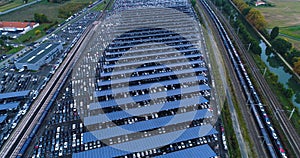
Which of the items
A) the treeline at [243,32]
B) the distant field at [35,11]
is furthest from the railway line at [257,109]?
the distant field at [35,11]

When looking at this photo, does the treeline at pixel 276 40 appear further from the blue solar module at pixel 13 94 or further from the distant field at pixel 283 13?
the blue solar module at pixel 13 94

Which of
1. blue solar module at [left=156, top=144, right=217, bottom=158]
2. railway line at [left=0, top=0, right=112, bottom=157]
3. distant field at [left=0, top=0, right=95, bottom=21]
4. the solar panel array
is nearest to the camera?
blue solar module at [left=156, top=144, right=217, bottom=158]

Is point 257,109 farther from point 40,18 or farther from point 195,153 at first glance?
point 40,18

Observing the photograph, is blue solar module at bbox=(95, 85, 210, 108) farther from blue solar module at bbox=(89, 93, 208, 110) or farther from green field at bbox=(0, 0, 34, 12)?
green field at bbox=(0, 0, 34, 12)

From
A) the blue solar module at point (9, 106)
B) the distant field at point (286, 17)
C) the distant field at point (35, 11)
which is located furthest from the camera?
the distant field at point (35, 11)

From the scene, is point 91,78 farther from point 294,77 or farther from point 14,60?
point 294,77

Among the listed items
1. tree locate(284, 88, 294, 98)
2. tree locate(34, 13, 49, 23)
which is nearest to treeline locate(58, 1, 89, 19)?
tree locate(34, 13, 49, 23)

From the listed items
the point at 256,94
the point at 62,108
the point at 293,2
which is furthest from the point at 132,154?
the point at 293,2
